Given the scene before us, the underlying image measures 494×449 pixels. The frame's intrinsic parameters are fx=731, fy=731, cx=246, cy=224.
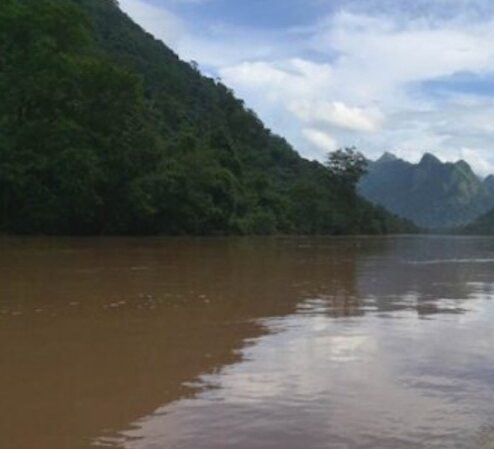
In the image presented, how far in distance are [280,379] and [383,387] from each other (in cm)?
79

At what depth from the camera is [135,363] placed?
6.22 metres

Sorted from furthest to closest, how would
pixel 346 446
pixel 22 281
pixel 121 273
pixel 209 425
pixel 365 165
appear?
pixel 365 165 → pixel 121 273 → pixel 22 281 → pixel 209 425 → pixel 346 446

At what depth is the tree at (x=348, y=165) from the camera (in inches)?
3553

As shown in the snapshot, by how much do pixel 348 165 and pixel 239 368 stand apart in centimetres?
8589

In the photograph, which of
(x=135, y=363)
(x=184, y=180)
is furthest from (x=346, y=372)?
(x=184, y=180)

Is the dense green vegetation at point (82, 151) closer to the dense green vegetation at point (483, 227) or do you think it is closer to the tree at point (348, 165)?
the tree at point (348, 165)

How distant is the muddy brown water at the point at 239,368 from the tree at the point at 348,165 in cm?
7869

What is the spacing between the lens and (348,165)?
297 ft

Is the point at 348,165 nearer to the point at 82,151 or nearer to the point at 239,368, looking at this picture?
the point at 82,151

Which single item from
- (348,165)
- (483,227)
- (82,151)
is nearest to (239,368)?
(82,151)

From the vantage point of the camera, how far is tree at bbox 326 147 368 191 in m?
90.2

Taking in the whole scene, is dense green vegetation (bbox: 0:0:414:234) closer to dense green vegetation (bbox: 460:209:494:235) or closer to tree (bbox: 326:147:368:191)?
tree (bbox: 326:147:368:191)

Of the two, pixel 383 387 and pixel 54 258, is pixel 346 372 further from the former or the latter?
pixel 54 258

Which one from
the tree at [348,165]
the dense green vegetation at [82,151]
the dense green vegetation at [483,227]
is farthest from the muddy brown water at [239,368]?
the dense green vegetation at [483,227]
